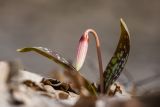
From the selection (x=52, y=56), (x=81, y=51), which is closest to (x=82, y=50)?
(x=81, y=51)

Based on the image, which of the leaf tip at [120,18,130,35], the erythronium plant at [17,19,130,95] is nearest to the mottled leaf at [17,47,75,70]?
the erythronium plant at [17,19,130,95]

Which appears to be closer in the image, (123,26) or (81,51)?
(123,26)

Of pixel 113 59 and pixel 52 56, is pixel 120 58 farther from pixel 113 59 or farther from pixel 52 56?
pixel 52 56

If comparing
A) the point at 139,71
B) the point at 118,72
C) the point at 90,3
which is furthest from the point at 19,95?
the point at 90,3

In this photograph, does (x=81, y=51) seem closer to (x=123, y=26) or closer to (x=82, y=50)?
(x=82, y=50)

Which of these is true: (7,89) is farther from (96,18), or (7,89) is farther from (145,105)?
(96,18)

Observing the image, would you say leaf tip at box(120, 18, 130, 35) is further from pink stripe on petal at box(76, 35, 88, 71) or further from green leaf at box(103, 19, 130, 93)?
pink stripe on petal at box(76, 35, 88, 71)

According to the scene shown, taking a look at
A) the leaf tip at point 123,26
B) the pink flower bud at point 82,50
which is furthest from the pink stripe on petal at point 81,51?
the leaf tip at point 123,26

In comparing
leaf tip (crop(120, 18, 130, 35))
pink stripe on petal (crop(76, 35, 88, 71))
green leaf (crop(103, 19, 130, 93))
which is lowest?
green leaf (crop(103, 19, 130, 93))

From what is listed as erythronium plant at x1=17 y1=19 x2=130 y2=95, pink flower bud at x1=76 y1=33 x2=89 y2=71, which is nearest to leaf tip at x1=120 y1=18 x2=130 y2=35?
erythronium plant at x1=17 y1=19 x2=130 y2=95

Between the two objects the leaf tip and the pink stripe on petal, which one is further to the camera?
the pink stripe on petal

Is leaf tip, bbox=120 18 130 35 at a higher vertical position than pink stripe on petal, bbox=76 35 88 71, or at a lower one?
lower

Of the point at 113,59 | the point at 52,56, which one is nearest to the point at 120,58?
the point at 113,59
